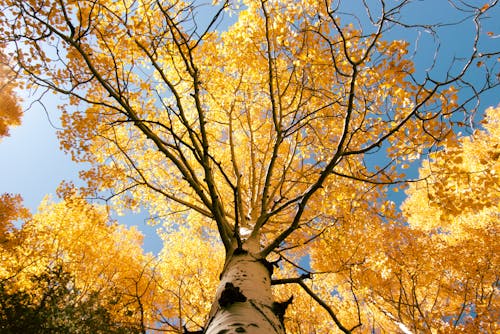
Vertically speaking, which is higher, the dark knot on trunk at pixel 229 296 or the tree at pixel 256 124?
the tree at pixel 256 124

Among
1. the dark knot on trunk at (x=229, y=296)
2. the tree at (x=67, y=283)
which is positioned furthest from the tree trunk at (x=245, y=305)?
the tree at (x=67, y=283)

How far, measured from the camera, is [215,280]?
326 inches

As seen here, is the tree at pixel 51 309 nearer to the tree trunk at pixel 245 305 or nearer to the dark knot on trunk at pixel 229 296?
the tree trunk at pixel 245 305

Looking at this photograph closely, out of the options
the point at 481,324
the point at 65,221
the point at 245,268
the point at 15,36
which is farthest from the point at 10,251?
the point at 481,324

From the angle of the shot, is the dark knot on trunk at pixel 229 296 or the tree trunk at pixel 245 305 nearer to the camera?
the tree trunk at pixel 245 305

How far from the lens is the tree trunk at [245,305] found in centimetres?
147

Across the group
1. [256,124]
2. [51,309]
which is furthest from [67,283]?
[256,124]

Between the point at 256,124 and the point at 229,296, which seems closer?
the point at 229,296

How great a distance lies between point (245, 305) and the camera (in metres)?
1.67

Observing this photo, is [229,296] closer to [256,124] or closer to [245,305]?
[245,305]

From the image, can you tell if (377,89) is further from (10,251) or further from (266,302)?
(10,251)

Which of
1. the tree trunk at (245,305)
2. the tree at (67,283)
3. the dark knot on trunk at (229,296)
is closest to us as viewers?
the tree trunk at (245,305)

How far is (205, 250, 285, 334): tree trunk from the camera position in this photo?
57.9 inches

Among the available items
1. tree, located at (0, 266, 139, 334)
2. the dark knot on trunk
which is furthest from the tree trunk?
tree, located at (0, 266, 139, 334)
